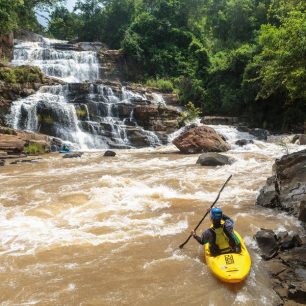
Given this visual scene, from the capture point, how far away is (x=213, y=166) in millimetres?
12984

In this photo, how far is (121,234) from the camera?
21.5 feet

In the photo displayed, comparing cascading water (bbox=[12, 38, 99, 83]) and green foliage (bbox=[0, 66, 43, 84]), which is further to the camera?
cascading water (bbox=[12, 38, 99, 83])

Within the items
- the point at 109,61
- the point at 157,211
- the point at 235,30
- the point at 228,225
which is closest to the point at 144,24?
the point at 109,61

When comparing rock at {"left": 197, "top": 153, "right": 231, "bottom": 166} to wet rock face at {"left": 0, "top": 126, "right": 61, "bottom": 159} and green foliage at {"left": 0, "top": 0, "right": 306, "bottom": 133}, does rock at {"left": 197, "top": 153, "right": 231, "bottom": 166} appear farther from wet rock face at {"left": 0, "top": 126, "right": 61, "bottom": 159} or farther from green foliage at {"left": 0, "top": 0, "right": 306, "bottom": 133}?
wet rock face at {"left": 0, "top": 126, "right": 61, "bottom": 159}

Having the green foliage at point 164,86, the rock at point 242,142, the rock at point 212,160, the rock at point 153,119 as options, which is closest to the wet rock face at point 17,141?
the rock at point 153,119

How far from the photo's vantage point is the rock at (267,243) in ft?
18.0

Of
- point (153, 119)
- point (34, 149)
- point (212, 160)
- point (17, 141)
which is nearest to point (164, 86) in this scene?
point (153, 119)

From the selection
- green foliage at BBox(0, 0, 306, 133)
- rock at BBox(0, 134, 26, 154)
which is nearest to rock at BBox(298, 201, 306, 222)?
green foliage at BBox(0, 0, 306, 133)

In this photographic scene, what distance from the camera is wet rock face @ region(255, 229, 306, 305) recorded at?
4.33m

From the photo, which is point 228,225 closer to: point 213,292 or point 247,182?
point 213,292

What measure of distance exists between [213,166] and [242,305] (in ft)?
29.0

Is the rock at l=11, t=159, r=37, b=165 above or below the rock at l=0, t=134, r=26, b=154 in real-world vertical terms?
below

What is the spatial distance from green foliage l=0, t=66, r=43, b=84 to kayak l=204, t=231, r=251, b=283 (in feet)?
63.6

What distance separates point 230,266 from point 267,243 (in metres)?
1.16
